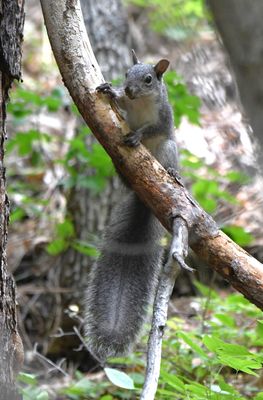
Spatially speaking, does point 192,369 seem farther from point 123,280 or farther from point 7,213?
point 7,213

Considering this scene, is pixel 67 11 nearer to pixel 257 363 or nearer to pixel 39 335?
pixel 257 363

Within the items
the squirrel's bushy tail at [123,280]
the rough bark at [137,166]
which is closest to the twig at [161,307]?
the rough bark at [137,166]

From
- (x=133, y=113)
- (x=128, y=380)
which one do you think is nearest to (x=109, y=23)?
(x=133, y=113)

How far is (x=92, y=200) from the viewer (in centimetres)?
469

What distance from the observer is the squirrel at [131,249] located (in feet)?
7.53

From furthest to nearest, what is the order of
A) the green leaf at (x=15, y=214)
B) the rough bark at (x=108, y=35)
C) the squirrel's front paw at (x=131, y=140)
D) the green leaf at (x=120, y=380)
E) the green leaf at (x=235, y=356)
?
the rough bark at (x=108, y=35) → the green leaf at (x=15, y=214) → the green leaf at (x=120, y=380) → the squirrel's front paw at (x=131, y=140) → the green leaf at (x=235, y=356)

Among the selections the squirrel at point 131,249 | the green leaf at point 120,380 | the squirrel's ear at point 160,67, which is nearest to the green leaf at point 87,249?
the squirrel at point 131,249

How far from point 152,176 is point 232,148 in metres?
3.05

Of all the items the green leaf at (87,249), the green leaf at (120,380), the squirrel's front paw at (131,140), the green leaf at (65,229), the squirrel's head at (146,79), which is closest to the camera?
the squirrel's front paw at (131,140)

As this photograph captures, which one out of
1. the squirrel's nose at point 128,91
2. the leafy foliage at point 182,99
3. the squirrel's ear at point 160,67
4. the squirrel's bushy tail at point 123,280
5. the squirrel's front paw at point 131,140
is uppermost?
the leafy foliage at point 182,99

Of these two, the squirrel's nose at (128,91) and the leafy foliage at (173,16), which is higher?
the leafy foliage at (173,16)

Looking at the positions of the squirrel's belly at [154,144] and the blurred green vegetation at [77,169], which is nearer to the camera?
the squirrel's belly at [154,144]

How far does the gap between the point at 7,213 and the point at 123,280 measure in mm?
567

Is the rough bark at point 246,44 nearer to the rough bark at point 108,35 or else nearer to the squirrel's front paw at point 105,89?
the squirrel's front paw at point 105,89
